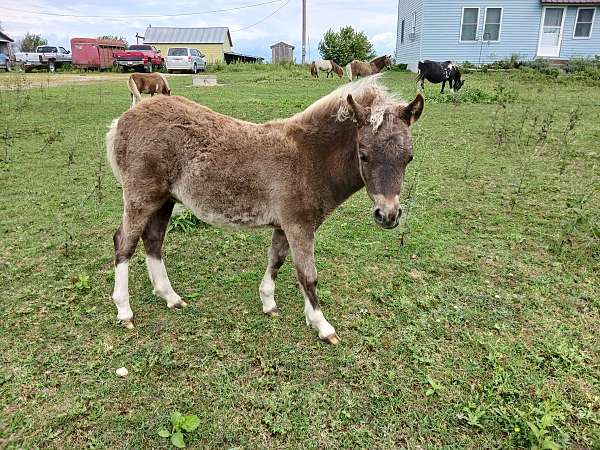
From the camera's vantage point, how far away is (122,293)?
3486mm

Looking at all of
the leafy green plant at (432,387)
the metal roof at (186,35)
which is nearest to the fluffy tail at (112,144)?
the leafy green plant at (432,387)

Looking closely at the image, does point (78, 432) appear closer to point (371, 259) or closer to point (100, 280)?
point (100, 280)

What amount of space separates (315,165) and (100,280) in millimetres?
2506

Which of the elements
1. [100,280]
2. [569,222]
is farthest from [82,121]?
[569,222]

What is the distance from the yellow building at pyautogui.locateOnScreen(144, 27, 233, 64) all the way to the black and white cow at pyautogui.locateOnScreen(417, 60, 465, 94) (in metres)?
45.7

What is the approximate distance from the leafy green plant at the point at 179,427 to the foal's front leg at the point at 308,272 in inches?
47.1

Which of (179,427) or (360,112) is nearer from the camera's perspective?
(179,427)

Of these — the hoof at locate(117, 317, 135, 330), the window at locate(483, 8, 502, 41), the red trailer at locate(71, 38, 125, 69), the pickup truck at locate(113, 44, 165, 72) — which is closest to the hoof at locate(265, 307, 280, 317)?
the hoof at locate(117, 317, 135, 330)

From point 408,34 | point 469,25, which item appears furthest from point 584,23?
point 408,34

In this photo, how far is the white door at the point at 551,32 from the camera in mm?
21359

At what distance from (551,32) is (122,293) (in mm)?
25597

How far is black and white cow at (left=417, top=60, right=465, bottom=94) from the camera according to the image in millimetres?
15500

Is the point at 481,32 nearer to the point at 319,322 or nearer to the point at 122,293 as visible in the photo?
the point at 319,322

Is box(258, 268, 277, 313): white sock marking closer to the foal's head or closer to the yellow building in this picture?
the foal's head
